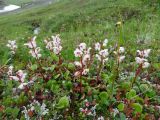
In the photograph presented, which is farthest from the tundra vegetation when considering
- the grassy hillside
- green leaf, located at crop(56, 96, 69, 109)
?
the grassy hillside

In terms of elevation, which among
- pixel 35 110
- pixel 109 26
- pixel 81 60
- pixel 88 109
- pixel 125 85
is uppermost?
pixel 81 60

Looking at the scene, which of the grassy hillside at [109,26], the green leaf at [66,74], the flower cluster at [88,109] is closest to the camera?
the flower cluster at [88,109]

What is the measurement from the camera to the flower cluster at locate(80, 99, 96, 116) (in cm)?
708

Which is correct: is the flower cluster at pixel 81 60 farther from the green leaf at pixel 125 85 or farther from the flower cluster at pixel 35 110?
the flower cluster at pixel 35 110

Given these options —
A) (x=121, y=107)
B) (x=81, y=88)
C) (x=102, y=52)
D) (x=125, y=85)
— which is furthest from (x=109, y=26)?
(x=121, y=107)

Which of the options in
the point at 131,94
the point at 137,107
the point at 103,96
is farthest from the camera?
the point at 103,96

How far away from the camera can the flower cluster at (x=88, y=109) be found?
7.08m

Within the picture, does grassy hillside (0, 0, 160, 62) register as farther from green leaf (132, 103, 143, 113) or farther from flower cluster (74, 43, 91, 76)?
green leaf (132, 103, 143, 113)

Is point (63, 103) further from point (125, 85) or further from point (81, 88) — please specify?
point (125, 85)

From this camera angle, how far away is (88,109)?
7.38 m

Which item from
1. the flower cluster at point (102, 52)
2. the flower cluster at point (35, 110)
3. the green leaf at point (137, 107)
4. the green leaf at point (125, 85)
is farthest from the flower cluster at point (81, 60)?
the green leaf at point (137, 107)

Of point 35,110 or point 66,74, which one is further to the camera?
point 66,74

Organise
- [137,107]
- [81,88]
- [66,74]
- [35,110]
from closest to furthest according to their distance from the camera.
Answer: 1. [137,107]
2. [35,110]
3. [81,88]
4. [66,74]

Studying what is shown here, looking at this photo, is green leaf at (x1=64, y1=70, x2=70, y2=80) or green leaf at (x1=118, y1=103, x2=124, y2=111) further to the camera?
green leaf at (x1=64, y1=70, x2=70, y2=80)
